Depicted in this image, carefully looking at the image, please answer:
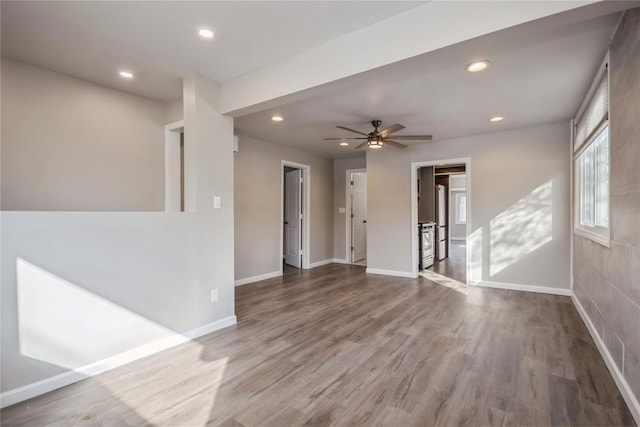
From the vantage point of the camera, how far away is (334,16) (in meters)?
2.11

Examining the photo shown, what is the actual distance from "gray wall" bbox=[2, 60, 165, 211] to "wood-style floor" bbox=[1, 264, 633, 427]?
1822 millimetres

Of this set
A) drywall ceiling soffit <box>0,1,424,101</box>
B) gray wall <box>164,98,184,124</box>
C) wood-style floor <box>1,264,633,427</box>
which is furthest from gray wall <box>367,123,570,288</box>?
gray wall <box>164,98,184,124</box>

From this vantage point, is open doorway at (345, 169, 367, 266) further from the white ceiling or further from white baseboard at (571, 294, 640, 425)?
white baseboard at (571, 294, 640, 425)

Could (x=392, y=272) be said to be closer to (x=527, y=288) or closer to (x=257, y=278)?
(x=527, y=288)

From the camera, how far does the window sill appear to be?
2425mm

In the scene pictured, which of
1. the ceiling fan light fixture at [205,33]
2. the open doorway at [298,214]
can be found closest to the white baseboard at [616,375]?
the ceiling fan light fixture at [205,33]

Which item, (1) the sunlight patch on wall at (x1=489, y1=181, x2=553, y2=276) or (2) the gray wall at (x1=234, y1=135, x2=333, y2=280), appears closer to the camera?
(1) the sunlight patch on wall at (x1=489, y1=181, x2=553, y2=276)

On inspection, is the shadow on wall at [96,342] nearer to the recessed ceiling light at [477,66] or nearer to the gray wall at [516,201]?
the recessed ceiling light at [477,66]

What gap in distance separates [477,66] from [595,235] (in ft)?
6.19

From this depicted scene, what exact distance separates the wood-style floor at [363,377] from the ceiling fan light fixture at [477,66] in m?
2.43

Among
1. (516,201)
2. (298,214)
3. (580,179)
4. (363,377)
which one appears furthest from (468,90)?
(298,214)

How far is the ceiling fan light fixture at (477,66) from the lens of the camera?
254cm

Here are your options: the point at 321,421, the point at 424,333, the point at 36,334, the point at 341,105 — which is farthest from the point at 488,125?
the point at 36,334

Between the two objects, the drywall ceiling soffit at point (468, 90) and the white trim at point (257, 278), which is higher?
the drywall ceiling soffit at point (468, 90)
